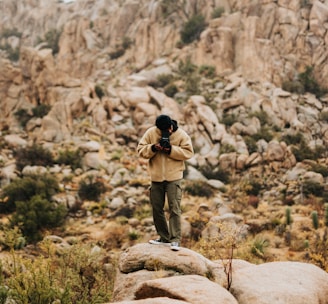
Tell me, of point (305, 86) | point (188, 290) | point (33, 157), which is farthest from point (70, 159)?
point (305, 86)

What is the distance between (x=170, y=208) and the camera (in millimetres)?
5234

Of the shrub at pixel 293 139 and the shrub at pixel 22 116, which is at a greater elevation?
the shrub at pixel 22 116

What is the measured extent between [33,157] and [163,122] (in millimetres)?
13156

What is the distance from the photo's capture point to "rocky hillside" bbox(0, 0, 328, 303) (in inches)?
492

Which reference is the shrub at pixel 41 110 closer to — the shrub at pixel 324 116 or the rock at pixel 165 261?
the shrub at pixel 324 116

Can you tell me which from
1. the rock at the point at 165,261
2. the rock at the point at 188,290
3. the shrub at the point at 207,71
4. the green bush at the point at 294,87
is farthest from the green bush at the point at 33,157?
the green bush at the point at 294,87

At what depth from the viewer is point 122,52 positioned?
120 ft

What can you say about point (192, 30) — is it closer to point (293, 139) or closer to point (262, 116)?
point (262, 116)

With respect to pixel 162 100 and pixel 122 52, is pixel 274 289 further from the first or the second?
pixel 122 52

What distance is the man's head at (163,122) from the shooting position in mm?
5199

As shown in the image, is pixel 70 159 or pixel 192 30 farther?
pixel 192 30

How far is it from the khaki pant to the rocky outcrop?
0.23m

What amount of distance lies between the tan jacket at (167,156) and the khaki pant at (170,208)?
0.13m

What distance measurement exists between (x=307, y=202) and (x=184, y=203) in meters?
5.17
